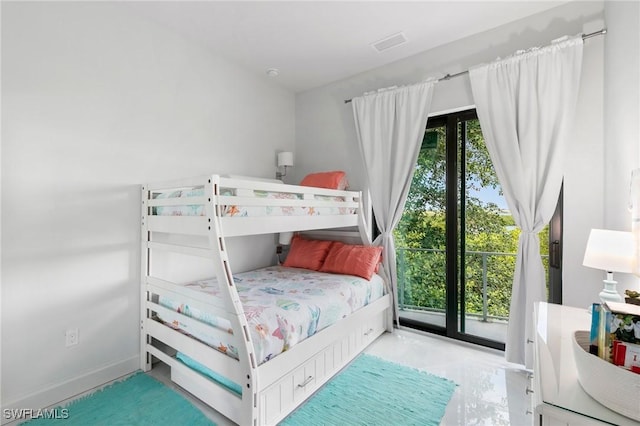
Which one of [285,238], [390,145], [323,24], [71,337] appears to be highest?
[323,24]

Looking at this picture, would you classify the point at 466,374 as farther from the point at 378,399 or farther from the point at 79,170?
the point at 79,170

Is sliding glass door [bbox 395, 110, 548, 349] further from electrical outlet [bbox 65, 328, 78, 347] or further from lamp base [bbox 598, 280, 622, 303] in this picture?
electrical outlet [bbox 65, 328, 78, 347]

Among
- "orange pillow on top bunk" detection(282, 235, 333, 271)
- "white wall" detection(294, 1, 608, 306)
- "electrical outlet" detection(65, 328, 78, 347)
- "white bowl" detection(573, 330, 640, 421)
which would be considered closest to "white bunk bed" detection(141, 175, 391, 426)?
"electrical outlet" detection(65, 328, 78, 347)

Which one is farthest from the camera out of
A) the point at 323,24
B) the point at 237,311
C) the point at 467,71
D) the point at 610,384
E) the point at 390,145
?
the point at 390,145

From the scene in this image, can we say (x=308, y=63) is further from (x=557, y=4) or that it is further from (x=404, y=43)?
(x=557, y=4)

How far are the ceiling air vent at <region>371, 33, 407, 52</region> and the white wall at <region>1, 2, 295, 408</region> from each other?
1645 millimetres

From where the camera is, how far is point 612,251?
1544mm

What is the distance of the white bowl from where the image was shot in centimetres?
70

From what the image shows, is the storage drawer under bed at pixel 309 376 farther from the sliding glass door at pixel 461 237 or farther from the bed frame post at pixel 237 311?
the sliding glass door at pixel 461 237

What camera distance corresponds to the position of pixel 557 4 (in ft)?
7.09

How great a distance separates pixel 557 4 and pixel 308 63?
6.70 feet

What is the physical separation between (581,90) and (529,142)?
465 millimetres

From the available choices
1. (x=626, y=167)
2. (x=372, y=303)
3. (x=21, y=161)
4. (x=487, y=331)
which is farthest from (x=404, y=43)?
(x=21, y=161)

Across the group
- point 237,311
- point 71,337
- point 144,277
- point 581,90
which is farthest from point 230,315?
point 581,90
